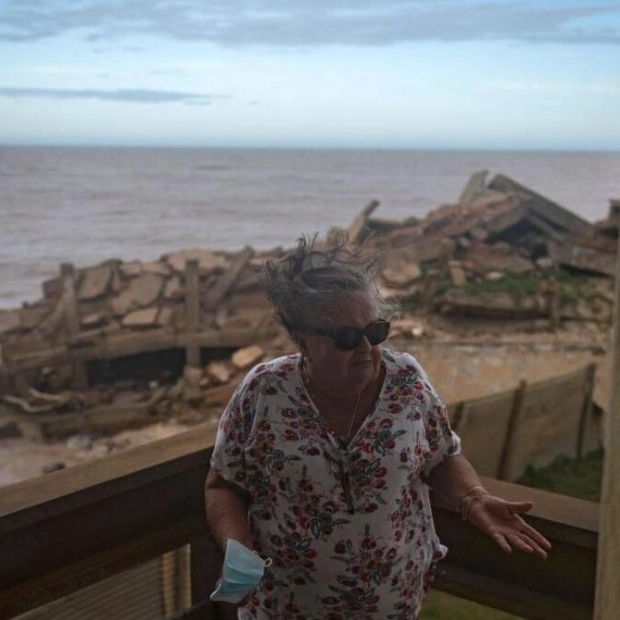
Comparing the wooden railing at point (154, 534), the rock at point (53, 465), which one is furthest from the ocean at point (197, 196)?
the wooden railing at point (154, 534)

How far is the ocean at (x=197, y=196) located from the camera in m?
39.2

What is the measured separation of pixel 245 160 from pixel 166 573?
87.8m

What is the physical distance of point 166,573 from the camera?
82.1 inches

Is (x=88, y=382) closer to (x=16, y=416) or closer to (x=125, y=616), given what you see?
(x=16, y=416)

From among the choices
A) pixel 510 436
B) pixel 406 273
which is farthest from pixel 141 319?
pixel 510 436

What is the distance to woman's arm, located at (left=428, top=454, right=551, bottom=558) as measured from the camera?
1.51 m

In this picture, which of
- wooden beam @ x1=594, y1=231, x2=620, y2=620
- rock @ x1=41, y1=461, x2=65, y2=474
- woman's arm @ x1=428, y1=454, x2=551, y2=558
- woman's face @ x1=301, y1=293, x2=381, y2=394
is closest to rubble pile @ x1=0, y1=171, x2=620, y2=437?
rock @ x1=41, y1=461, x2=65, y2=474

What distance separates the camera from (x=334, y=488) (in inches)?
60.1

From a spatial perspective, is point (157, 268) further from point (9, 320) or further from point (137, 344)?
point (9, 320)

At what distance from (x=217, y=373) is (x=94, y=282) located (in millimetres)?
3786

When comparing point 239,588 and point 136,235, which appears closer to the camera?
point 239,588

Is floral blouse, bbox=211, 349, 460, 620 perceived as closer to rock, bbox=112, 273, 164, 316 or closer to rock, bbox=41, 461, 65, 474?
rock, bbox=41, 461, 65, 474

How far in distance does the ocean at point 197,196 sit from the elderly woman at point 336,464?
25.9 meters

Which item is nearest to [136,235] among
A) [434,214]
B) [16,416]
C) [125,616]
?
[434,214]
